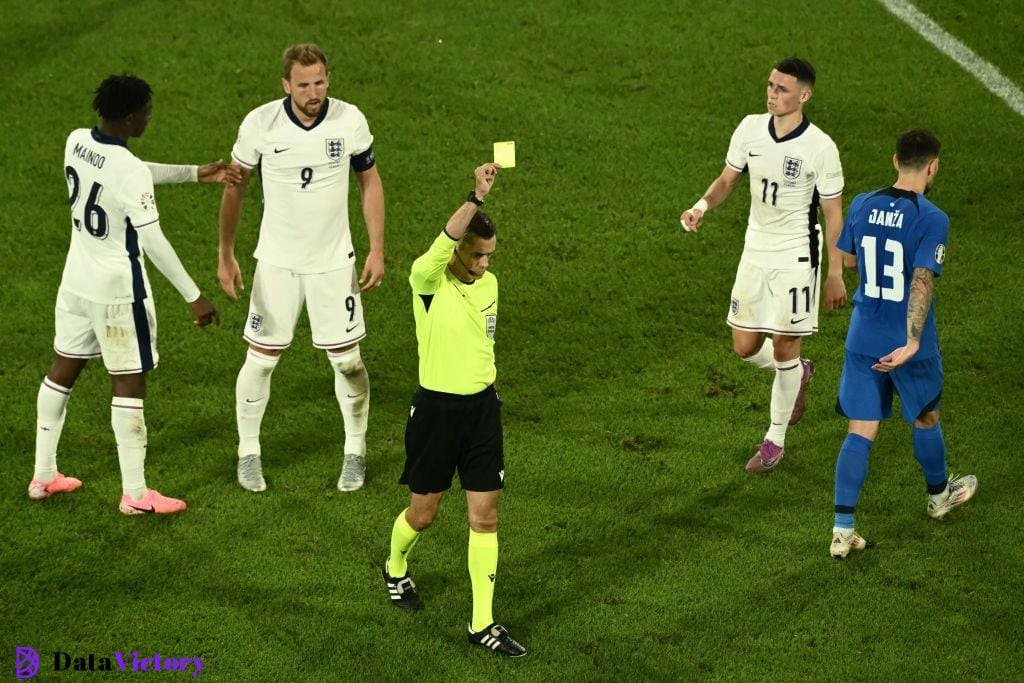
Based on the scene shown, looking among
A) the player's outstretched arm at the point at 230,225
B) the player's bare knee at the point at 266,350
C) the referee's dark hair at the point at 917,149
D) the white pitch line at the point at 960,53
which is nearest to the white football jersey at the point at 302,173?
the player's outstretched arm at the point at 230,225

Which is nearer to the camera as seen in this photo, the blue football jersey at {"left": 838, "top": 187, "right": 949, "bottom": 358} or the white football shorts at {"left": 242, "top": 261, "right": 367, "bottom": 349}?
the blue football jersey at {"left": 838, "top": 187, "right": 949, "bottom": 358}

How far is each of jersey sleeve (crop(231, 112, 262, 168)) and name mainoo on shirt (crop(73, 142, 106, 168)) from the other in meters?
0.84

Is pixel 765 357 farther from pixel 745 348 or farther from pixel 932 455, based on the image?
pixel 932 455

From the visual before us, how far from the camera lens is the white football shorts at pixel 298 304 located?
→ 820 cm

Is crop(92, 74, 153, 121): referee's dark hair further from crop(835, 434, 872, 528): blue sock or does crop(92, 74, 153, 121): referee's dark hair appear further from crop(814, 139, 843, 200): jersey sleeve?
crop(835, 434, 872, 528): blue sock

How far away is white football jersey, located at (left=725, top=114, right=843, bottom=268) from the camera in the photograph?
8.22m

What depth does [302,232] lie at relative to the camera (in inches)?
319

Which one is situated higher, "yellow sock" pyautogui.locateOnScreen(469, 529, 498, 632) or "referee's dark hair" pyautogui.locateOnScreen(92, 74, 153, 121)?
"referee's dark hair" pyautogui.locateOnScreen(92, 74, 153, 121)

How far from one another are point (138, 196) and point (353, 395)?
70.6 inches

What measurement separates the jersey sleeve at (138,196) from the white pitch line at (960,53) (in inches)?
320

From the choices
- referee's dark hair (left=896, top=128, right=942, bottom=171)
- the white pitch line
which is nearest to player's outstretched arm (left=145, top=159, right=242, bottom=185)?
referee's dark hair (left=896, top=128, right=942, bottom=171)

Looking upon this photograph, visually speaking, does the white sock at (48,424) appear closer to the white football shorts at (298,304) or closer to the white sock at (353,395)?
the white football shorts at (298,304)

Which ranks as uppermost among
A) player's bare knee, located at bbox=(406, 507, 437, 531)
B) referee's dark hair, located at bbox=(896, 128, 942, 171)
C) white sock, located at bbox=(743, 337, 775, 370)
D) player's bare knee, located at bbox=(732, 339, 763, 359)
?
referee's dark hair, located at bbox=(896, 128, 942, 171)

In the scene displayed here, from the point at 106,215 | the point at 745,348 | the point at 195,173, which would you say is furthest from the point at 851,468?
the point at 106,215
